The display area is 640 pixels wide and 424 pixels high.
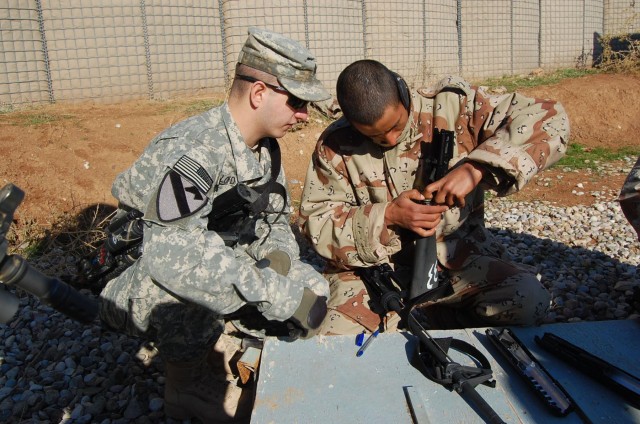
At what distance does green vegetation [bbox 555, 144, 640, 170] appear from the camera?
26.7 feet

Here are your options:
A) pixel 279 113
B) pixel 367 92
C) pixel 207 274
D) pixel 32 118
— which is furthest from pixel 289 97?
pixel 32 118

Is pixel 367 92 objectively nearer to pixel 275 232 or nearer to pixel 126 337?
pixel 275 232

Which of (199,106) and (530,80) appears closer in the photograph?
(199,106)

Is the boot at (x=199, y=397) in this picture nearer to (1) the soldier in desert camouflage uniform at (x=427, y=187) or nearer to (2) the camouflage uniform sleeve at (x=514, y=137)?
(1) the soldier in desert camouflage uniform at (x=427, y=187)

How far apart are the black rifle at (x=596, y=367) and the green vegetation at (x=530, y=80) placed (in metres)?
10.1

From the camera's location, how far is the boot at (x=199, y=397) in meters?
2.96

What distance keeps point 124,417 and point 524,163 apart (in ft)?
8.42

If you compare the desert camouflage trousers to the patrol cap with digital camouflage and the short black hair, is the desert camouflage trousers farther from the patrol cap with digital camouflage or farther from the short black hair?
the patrol cap with digital camouflage

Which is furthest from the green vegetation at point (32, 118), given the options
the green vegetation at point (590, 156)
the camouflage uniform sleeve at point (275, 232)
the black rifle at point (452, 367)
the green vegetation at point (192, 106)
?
the green vegetation at point (590, 156)

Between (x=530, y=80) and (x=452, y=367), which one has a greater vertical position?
(x=530, y=80)

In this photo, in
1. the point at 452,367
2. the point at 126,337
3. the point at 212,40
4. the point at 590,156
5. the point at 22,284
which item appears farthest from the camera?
the point at 212,40

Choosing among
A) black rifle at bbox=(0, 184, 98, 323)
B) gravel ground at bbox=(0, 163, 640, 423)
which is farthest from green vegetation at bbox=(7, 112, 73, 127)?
black rifle at bbox=(0, 184, 98, 323)

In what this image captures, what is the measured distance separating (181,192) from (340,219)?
3.77 ft

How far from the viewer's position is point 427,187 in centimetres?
291
